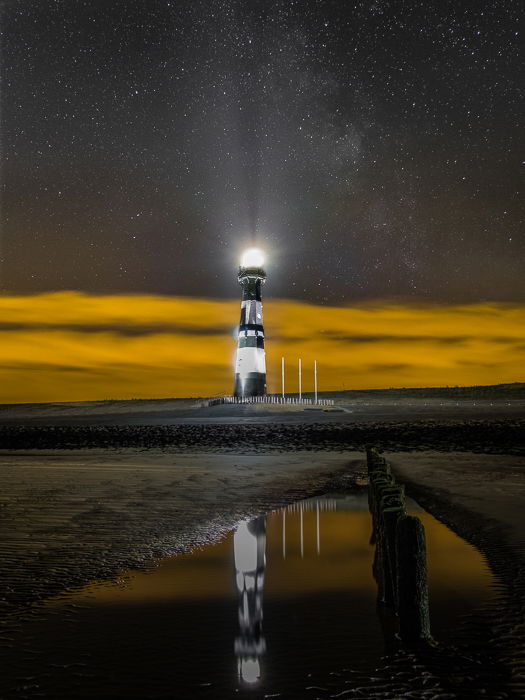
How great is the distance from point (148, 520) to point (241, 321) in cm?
5379

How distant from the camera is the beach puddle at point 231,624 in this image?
4.97 meters

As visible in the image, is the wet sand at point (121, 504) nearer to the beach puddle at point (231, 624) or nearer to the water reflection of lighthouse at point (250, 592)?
the water reflection of lighthouse at point (250, 592)

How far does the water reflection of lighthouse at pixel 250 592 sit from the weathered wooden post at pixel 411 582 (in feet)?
3.87

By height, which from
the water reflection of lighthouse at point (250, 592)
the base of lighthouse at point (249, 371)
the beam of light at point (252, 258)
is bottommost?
the water reflection of lighthouse at point (250, 592)

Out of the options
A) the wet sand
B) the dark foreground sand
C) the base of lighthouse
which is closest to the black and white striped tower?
the base of lighthouse

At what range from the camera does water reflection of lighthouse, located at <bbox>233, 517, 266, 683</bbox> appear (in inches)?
211

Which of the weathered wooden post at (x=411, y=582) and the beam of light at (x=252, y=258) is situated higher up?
the beam of light at (x=252, y=258)

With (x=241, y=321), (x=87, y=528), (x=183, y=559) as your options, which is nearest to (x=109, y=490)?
(x=87, y=528)

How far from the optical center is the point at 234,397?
6625 cm

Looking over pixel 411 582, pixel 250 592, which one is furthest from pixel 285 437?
pixel 411 582

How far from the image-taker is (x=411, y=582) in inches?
231

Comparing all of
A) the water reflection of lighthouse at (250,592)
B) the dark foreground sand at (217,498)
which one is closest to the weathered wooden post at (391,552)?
the dark foreground sand at (217,498)

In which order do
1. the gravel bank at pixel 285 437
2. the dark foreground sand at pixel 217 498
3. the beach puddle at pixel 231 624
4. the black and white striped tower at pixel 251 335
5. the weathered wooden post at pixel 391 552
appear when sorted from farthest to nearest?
the black and white striped tower at pixel 251 335 < the gravel bank at pixel 285 437 < the weathered wooden post at pixel 391 552 < the dark foreground sand at pixel 217 498 < the beach puddle at pixel 231 624

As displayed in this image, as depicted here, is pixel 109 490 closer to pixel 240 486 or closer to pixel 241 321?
pixel 240 486
